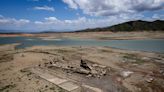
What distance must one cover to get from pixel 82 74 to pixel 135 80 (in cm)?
447

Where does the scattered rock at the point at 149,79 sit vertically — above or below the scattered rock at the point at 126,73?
below

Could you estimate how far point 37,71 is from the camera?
13930 millimetres

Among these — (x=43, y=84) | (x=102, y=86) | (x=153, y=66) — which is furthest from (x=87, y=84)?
(x=153, y=66)

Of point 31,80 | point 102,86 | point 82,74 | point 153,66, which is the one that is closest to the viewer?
point 102,86

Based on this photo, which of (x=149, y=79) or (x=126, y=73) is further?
(x=126, y=73)

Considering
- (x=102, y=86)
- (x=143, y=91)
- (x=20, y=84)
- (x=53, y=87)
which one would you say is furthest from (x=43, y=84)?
(x=143, y=91)

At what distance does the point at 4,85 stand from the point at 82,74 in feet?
20.5

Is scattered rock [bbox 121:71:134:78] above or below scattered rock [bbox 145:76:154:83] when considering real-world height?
above

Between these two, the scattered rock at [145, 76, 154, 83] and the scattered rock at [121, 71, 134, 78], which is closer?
the scattered rock at [145, 76, 154, 83]

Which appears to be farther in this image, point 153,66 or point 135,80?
point 153,66

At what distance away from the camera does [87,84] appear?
10.8 meters

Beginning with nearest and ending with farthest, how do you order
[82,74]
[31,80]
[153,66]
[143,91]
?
[143,91] < [31,80] < [82,74] < [153,66]

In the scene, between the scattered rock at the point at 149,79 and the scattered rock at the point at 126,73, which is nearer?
the scattered rock at the point at 149,79

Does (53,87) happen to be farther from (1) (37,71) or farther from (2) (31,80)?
(1) (37,71)
